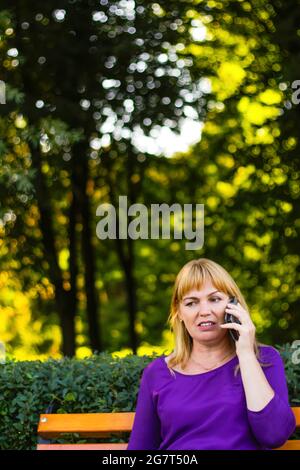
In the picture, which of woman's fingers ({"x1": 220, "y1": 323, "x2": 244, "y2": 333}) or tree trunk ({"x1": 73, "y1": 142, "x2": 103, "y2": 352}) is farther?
tree trunk ({"x1": 73, "y1": 142, "x2": 103, "y2": 352})

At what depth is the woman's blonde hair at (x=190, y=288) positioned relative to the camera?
4203 millimetres

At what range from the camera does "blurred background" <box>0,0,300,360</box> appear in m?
11.1

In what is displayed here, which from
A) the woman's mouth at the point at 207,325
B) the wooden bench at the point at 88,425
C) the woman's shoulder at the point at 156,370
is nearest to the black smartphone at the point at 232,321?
the woman's mouth at the point at 207,325

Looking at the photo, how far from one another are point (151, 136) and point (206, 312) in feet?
27.8

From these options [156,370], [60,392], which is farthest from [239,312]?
[60,392]

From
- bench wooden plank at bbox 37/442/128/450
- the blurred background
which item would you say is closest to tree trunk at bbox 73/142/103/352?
the blurred background

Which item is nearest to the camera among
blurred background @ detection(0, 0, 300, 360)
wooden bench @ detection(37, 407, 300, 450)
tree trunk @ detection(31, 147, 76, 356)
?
wooden bench @ detection(37, 407, 300, 450)

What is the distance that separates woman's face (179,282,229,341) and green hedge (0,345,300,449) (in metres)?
1.22

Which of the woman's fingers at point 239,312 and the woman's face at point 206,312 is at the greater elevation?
the woman's fingers at point 239,312

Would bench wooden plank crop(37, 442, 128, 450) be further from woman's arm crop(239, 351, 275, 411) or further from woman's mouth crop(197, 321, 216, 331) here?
woman's arm crop(239, 351, 275, 411)

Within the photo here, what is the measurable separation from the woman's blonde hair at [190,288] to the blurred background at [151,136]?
13.9ft

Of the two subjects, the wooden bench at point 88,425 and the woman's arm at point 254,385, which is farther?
the wooden bench at point 88,425

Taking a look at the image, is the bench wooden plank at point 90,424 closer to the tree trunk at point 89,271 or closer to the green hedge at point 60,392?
the green hedge at point 60,392
